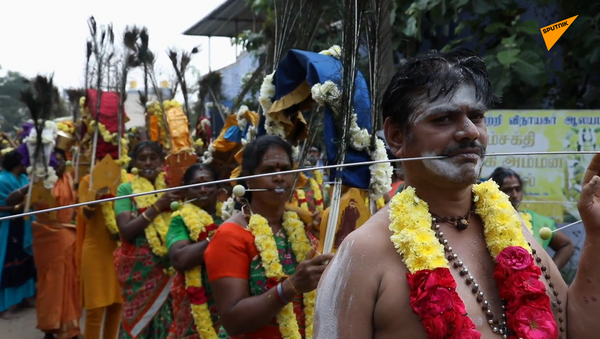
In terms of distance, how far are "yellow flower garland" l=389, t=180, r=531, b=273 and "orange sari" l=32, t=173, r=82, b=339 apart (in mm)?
5998

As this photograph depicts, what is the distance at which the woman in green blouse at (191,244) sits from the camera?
4340mm

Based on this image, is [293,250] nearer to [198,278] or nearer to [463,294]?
[198,278]

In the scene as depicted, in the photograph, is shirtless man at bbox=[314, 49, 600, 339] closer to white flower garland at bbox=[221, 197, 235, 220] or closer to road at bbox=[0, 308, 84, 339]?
white flower garland at bbox=[221, 197, 235, 220]

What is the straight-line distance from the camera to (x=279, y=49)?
440cm

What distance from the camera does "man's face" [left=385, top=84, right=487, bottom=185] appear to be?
200 centimetres

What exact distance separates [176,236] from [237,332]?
1565 mm

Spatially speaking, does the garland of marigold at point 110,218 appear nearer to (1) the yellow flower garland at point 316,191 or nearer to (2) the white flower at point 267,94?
(1) the yellow flower garland at point 316,191

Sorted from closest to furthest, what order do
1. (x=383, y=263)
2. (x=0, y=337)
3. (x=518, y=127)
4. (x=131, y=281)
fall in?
1. (x=383, y=263)
2. (x=131, y=281)
3. (x=518, y=127)
4. (x=0, y=337)

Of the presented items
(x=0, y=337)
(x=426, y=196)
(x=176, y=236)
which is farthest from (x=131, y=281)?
(x=426, y=196)

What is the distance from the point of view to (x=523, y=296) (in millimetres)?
1968

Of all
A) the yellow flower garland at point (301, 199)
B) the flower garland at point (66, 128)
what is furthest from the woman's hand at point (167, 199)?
the flower garland at point (66, 128)

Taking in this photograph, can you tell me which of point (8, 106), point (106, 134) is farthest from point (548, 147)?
point (8, 106)

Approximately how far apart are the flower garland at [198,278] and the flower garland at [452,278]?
7.73 feet

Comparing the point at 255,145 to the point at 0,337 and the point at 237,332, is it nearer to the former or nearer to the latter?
the point at 237,332
